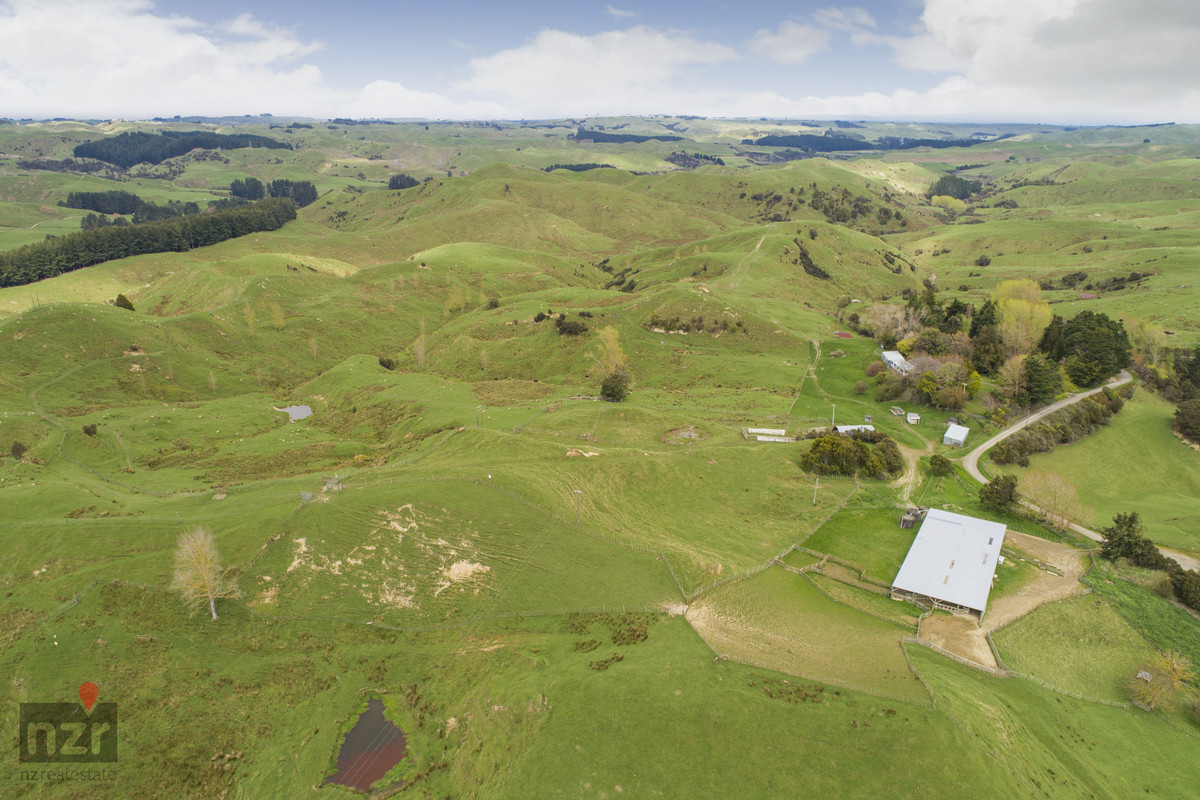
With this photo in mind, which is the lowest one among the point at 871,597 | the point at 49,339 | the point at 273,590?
the point at 871,597

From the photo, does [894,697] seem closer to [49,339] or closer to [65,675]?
[65,675]

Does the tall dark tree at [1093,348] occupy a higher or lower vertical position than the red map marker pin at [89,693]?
higher

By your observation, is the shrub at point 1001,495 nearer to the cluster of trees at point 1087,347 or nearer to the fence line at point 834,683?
the fence line at point 834,683

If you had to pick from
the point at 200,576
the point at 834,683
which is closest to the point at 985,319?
the point at 834,683

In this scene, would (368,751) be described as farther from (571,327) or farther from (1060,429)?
(571,327)

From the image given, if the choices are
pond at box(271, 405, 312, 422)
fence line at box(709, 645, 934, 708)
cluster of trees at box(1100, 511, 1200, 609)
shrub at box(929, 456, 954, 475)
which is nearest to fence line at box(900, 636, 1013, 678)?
fence line at box(709, 645, 934, 708)

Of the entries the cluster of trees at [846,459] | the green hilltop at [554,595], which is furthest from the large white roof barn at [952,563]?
the cluster of trees at [846,459]

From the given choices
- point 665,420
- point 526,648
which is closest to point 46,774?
point 526,648
